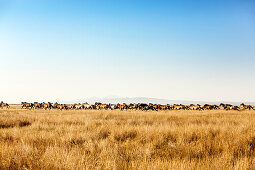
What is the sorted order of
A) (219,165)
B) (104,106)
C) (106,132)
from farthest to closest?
(104,106) → (106,132) → (219,165)

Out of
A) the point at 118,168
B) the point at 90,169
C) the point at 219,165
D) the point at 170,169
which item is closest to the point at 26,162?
the point at 90,169

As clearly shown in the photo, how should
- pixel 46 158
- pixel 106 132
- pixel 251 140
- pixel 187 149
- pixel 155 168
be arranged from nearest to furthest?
pixel 155 168 < pixel 46 158 < pixel 187 149 < pixel 251 140 < pixel 106 132

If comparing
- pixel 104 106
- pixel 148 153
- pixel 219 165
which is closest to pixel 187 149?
pixel 148 153

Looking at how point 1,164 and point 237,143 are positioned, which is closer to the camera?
point 1,164

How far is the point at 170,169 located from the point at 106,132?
13.6 feet

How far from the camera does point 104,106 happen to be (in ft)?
132

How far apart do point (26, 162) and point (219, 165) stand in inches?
133

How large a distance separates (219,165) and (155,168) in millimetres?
1081

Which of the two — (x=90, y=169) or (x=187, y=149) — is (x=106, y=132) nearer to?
(x=187, y=149)

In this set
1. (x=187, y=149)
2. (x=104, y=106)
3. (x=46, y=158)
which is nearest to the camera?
(x=46, y=158)

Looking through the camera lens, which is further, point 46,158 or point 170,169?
point 46,158

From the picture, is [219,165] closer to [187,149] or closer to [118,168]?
[187,149]

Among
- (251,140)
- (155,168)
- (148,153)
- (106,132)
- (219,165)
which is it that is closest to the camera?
(155,168)

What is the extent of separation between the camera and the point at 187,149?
13.6ft
